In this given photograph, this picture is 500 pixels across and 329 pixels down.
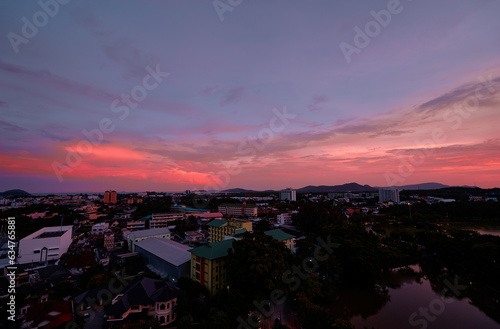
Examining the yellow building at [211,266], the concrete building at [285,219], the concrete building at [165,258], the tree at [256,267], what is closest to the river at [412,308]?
the tree at [256,267]

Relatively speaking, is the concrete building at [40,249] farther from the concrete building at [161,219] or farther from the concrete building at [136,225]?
the concrete building at [161,219]

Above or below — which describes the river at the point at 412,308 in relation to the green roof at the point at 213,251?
below

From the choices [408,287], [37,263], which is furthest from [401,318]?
[37,263]

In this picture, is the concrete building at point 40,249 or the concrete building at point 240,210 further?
the concrete building at point 240,210

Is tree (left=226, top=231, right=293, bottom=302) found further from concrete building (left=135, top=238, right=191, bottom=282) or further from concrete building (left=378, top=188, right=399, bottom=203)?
concrete building (left=378, top=188, right=399, bottom=203)

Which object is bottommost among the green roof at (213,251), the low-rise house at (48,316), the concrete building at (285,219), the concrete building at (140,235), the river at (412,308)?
the river at (412,308)

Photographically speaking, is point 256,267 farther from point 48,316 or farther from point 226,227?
point 226,227

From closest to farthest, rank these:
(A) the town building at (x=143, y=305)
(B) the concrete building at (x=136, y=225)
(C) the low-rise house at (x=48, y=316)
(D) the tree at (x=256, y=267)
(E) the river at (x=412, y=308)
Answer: (C) the low-rise house at (x=48, y=316)
(A) the town building at (x=143, y=305)
(D) the tree at (x=256, y=267)
(E) the river at (x=412, y=308)
(B) the concrete building at (x=136, y=225)
